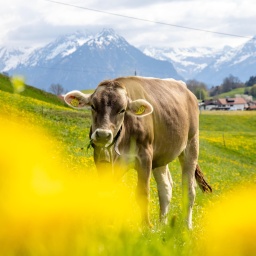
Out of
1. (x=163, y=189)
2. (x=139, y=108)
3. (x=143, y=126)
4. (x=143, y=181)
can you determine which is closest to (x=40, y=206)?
(x=139, y=108)

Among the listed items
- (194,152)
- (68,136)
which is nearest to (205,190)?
(194,152)

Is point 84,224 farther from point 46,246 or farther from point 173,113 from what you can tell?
point 173,113

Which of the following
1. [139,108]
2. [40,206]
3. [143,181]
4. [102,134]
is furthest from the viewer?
[143,181]

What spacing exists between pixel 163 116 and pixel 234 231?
7.79 m

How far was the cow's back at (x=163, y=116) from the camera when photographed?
867 cm

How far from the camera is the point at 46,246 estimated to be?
3.83ft

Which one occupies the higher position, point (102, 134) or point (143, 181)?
point (102, 134)

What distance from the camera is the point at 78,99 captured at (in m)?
8.12

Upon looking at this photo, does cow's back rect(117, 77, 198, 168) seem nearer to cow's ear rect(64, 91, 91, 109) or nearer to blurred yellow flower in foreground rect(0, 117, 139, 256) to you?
cow's ear rect(64, 91, 91, 109)

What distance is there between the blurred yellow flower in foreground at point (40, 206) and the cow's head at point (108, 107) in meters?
5.51

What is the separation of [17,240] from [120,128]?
6660 mm

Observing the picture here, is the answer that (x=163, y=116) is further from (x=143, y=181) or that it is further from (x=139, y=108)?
(x=143, y=181)

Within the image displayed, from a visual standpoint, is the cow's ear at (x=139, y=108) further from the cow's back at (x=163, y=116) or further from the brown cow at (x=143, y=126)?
the cow's back at (x=163, y=116)

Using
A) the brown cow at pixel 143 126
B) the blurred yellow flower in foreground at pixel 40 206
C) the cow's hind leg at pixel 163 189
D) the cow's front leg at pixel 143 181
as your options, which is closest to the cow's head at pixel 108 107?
the brown cow at pixel 143 126
